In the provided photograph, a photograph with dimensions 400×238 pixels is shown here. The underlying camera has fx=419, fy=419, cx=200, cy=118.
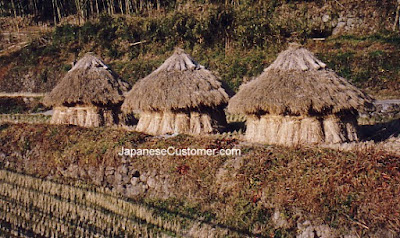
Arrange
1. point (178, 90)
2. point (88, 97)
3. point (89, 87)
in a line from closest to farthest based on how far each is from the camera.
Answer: point (178, 90) < point (88, 97) < point (89, 87)

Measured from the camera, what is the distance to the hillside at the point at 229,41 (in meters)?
20.3

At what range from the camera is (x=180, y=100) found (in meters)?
11.7

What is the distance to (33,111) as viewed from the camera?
23.5 meters

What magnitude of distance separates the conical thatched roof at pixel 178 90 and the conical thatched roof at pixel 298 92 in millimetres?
1195

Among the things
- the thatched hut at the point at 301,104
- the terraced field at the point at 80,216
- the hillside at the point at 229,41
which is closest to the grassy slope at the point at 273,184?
the terraced field at the point at 80,216

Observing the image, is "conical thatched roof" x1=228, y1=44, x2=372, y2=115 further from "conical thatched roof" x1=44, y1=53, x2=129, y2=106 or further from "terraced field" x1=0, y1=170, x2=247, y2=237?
"conical thatched roof" x1=44, y1=53, x2=129, y2=106

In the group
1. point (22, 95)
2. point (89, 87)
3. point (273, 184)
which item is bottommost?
point (273, 184)

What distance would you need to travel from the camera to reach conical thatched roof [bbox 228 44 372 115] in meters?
9.72

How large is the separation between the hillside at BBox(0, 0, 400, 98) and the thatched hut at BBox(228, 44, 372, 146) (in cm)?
855

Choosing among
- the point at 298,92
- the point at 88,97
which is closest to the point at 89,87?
the point at 88,97

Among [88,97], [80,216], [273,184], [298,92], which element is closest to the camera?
[273,184]

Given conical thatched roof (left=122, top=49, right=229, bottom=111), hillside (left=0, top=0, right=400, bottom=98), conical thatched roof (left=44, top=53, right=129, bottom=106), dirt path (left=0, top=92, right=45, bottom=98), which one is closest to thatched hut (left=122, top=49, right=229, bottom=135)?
conical thatched roof (left=122, top=49, right=229, bottom=111)

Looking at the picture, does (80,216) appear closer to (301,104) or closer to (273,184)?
(273,184)

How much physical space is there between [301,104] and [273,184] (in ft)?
8.79
